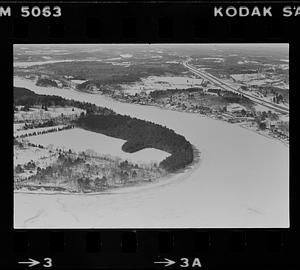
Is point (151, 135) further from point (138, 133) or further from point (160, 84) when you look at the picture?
point (160, 84)

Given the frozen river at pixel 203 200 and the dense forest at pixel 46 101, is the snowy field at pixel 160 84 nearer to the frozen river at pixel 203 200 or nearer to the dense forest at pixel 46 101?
the dense forest at pixel 46 101

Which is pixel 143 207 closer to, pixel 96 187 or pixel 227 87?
pixel 96 187

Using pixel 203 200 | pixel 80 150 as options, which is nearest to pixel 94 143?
pixel 80 150

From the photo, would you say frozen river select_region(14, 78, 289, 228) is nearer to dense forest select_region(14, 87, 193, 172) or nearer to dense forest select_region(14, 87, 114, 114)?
dense forest select_region(14, 87, 193, 172)

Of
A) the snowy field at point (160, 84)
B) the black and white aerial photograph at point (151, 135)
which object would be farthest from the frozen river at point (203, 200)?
the snowy field at point (160, 84)

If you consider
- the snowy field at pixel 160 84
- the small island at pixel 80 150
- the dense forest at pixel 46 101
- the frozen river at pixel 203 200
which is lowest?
the frozen river at pixel 203 200

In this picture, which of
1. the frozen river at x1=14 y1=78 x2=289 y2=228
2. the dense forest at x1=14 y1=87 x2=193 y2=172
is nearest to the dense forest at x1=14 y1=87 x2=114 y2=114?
the dense forest at x1=14 y1=87 x2=193 y2=172

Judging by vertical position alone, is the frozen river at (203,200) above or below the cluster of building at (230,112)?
below
